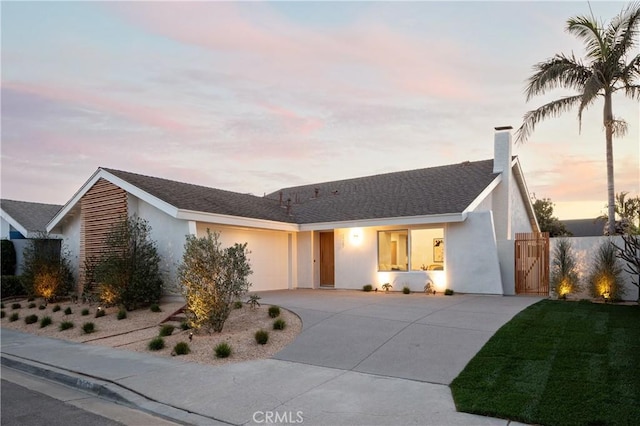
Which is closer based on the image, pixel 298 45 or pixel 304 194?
pixel 298 45

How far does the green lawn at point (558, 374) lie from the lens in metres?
5.11

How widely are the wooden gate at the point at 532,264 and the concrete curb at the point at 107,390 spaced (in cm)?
1244

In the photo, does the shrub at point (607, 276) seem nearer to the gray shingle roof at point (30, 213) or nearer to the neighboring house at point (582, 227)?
the neighboring house at point (582, 227)

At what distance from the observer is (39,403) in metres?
6.33

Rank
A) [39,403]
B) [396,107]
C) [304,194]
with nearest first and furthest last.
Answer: [39,403]
[396,107]
[304,194]

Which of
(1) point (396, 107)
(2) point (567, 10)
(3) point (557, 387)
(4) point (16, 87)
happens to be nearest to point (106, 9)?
(4) point (16, 87)

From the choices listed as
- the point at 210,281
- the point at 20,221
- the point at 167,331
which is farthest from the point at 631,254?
the point at 20,221

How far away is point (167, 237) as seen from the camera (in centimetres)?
1474

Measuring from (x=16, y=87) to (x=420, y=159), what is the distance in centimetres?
1862

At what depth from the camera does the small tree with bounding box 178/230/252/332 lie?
9.63m

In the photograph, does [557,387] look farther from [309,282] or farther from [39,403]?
[309,282]
